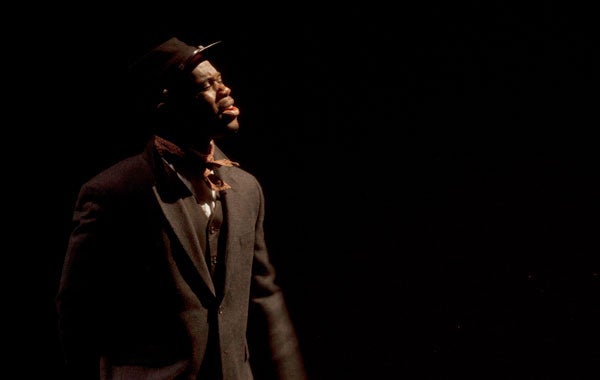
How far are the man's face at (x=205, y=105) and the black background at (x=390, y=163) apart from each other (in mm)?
559

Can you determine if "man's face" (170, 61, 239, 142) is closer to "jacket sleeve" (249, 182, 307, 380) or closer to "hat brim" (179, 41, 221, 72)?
"hat brim" (179, 41, 221, 72)

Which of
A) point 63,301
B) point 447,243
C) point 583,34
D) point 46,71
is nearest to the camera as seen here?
point 63,301

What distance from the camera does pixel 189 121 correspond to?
172cm

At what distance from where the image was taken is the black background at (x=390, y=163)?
215cm

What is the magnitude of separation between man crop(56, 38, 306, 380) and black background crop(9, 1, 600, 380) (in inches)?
20.0

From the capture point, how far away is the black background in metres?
2.15

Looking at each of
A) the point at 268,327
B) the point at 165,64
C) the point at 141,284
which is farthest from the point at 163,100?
the point at 268,327

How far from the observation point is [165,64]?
5.53 feet

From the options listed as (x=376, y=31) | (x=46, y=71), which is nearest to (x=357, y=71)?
(x=376, y=31)

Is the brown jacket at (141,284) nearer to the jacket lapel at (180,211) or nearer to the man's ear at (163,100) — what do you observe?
the jacket lapel at (180,211)

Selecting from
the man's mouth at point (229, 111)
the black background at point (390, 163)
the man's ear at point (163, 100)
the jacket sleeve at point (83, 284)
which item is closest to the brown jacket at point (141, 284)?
the jacket sleeve at point (83, 284)

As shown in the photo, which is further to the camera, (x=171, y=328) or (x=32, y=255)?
(x=32, y=255)

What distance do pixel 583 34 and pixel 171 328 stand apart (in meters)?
2.01

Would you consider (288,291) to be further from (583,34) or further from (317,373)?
(583,34)
